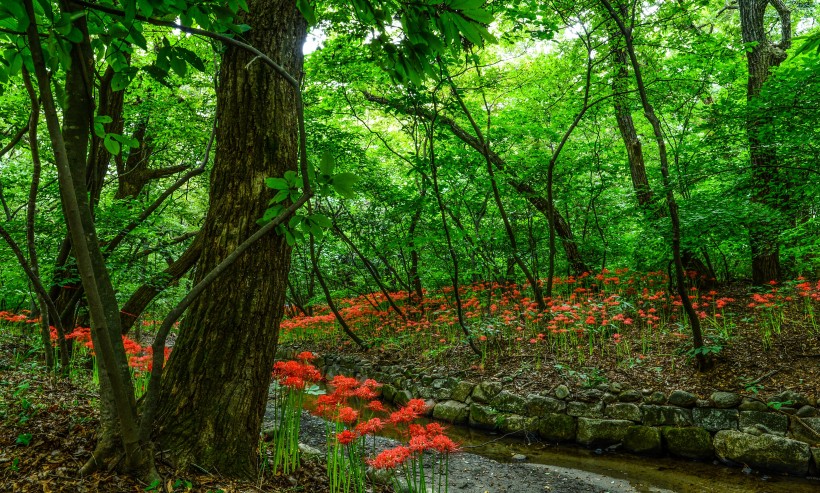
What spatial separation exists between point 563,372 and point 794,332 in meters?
2.87

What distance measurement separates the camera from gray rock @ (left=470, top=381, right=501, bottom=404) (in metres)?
5.75

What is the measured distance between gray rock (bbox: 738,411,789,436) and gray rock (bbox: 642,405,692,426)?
457 mm

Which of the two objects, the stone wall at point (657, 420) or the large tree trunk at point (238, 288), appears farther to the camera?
the stone wall at point (657, 420)

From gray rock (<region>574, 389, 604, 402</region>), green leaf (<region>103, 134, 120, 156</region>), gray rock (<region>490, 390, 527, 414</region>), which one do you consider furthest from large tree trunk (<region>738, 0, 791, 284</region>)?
green leaf (<region>103, 134, 120, 156</region>)

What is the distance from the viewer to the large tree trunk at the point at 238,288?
80.0 inches

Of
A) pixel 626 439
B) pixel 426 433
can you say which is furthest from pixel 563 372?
pixel 426 433

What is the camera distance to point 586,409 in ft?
16.6

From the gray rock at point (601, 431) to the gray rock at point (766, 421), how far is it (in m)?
1.04

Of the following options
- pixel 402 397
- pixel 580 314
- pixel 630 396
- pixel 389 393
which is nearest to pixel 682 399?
pixel 630 396

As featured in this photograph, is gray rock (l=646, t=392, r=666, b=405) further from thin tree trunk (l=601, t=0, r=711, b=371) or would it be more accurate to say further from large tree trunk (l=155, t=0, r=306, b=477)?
large tree trunk (l=155, t=0, r=306, b=477)

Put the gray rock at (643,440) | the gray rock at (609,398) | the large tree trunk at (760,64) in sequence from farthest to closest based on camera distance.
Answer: the large tree trunk at (760,64) < the gray rock at (609,398) < the gray rock at (643,440)

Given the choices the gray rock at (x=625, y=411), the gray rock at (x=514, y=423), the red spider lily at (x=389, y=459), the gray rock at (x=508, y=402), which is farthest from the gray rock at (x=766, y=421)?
the red spider lily at (x=389, y=459)

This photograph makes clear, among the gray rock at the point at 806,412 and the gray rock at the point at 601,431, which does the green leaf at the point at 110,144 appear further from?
the gray rock at the point at 806,412

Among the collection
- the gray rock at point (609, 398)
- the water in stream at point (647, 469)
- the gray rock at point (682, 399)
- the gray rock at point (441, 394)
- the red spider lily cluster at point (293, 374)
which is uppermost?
the red spider lily cluster at point (293, 374)
